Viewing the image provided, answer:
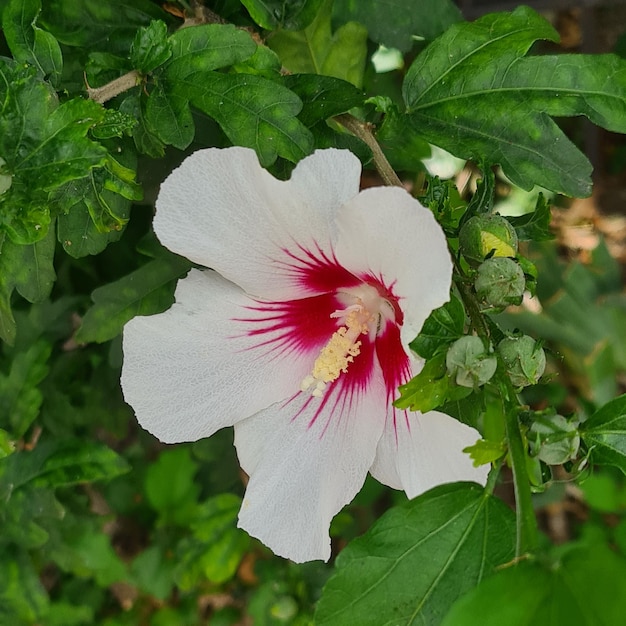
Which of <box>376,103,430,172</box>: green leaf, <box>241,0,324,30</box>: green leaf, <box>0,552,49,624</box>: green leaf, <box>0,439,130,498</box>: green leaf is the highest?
<box>241,0,324,30</box>: green leaf

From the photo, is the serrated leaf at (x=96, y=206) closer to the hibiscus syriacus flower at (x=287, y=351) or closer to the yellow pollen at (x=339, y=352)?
the hibiscus syriacus flower at (x=287, y=351)

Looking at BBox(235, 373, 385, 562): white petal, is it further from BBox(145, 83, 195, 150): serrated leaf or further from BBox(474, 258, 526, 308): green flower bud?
BBox(145, 83, 195, 150): serrated leaf

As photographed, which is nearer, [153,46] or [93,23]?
[153,46]

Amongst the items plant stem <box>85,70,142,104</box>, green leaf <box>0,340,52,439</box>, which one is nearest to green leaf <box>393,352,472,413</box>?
plant stem <box>85,70,142,104</box>

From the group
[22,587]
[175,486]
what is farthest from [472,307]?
[175,486]

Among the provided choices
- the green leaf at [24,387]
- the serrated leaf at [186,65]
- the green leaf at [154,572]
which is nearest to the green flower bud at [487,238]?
the serrated leaf at [186,65]

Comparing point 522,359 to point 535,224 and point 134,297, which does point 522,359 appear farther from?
point 134,297

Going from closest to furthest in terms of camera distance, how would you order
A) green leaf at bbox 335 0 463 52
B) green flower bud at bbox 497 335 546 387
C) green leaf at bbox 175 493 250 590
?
green flower bud at bbox 497 335 546 387 → green leaf at bbox 335 0 463 52 → green leaf at bbox 175 493 250 590
